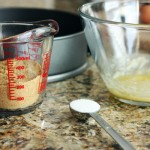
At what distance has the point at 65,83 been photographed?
0.93m

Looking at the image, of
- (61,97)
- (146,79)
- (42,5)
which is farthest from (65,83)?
(42,5)

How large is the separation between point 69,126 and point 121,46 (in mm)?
265

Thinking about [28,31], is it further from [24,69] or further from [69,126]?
[69,126]

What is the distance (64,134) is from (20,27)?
0.91 feet

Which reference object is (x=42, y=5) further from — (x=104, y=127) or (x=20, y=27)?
(x=104, y=127)

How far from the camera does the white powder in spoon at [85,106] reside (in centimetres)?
74

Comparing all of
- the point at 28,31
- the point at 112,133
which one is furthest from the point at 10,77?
the point at 112,133

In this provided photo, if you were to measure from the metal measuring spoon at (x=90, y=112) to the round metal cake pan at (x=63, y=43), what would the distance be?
152mm

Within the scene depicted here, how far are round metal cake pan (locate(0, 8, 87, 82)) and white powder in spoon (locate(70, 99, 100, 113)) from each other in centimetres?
15

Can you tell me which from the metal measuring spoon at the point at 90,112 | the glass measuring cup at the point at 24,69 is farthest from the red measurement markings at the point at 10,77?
the metal measuring spoon at the point at 90,112

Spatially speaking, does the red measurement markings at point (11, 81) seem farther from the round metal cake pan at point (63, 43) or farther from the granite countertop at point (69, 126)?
the round metal cake pan at point (63, 43)

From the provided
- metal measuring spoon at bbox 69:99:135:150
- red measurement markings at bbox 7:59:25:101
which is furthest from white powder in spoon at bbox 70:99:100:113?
red measurement markings at bbox 7:59:25:101

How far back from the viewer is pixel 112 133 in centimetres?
68

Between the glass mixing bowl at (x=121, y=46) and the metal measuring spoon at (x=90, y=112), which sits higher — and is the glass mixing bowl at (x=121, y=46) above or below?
above
